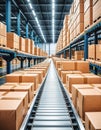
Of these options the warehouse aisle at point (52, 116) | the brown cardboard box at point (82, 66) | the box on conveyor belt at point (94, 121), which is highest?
the brown cardboard box at point (82, 66)

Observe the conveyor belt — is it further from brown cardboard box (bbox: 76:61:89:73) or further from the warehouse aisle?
brown cardboard box (bbox: 76:61:89:73)

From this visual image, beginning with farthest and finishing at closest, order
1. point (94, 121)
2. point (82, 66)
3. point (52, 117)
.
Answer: point (82, 66) → point (52, 117) → point (94, 121)

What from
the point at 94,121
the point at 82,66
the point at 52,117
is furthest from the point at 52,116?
the point at 82,66

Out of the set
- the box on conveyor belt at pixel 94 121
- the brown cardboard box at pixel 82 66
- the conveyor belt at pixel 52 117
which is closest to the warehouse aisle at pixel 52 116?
the conveyor belt at pixel 52 117

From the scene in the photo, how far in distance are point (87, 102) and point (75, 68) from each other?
347 cm

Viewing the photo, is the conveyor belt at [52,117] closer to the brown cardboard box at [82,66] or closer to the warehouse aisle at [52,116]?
the warehouse aisle at [52,116]

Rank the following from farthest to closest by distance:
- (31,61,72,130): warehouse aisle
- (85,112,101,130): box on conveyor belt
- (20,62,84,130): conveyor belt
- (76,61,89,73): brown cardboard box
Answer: (76,61,89,73): brown cardboard box, (31,61,72,130): warehouse aisle, (20,62,84,130): conveyor belt, (85,112,101,130): box on conveyor belt

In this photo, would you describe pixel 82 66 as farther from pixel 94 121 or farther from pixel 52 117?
pixel 94 121

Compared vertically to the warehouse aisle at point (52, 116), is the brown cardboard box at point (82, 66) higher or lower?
higher

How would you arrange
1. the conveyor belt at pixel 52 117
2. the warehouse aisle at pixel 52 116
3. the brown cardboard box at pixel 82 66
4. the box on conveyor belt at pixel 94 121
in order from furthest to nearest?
the brown cardboard box at pixel 82 66 → the warehouse aisle at pixel 52 116 → the conveyor belt at pixel 52 117 → the box on conveyor belt at pixel 94 121

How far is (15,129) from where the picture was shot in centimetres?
222

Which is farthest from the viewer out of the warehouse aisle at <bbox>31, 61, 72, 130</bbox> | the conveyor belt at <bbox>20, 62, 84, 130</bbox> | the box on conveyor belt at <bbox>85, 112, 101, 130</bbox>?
the warehouse aisle at <bbox>31, 61, 72, 130</bbox>

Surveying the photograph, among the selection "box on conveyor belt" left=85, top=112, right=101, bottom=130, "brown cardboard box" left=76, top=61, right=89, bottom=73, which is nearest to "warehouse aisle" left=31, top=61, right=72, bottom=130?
"brown cardboard box" left=76, top=61, right=89, bottom=73

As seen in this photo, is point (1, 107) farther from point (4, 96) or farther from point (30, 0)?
point (30, 0)
